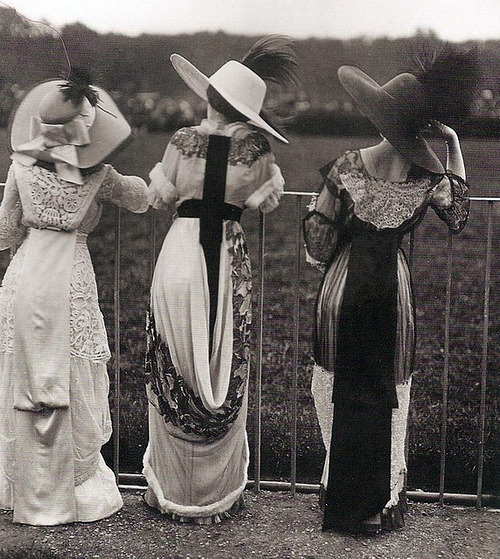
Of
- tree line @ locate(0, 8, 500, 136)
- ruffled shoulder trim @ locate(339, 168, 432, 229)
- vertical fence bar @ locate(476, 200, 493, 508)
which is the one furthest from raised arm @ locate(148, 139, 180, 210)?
vertical fence bar @ locate(476, 200, 493, 508)

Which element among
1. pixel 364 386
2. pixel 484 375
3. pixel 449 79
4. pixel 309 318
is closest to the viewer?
pixel 449 79

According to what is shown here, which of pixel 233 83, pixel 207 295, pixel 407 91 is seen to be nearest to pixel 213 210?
pixel 207 295

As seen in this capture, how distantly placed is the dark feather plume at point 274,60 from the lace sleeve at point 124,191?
0.61 m

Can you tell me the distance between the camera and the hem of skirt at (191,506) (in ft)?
11.9

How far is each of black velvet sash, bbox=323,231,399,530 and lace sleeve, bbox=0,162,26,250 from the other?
4.14 ft

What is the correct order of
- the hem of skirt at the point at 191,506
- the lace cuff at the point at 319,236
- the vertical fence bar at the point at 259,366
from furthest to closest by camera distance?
the vertical fence bar at the point at 259,366 → the hem of skirt at the point at 191,506 → the lace cuff at the point at 319,236

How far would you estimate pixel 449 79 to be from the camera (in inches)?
129

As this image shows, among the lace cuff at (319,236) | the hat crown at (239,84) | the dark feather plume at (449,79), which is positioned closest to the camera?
the dark feather plume at (449,79)

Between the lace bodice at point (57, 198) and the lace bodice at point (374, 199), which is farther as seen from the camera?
the lace bodice at point (57, 198)

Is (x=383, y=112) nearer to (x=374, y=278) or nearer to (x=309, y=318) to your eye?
(x=374, y=278)

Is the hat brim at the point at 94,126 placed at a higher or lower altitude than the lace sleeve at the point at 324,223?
higher

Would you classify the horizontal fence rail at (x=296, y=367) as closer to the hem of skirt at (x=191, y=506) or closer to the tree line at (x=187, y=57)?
the hem of skirt at (x=191, y=506)

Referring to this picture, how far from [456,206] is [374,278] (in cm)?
40

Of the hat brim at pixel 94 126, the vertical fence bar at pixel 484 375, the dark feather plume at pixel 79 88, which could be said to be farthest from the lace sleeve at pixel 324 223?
the dark feather plume at pixel 79 88
